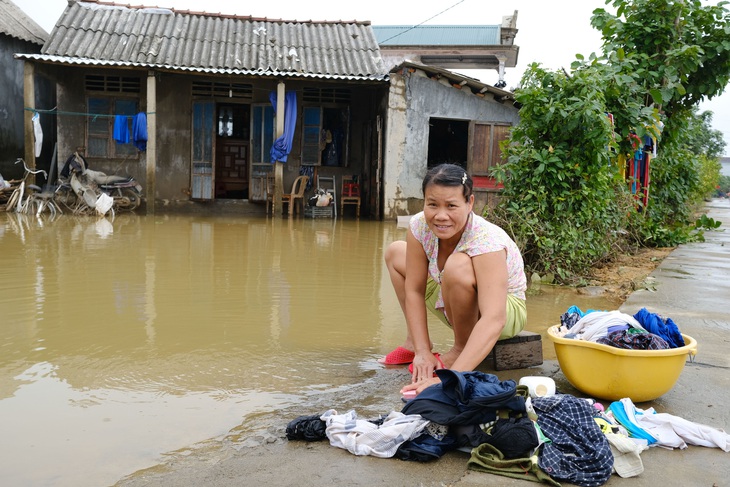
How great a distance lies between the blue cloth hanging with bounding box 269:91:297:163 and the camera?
13.1 m

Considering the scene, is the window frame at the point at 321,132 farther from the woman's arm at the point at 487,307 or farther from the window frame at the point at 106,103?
the woman's arm at the point at 487,307

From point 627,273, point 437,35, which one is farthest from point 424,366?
point 437,35

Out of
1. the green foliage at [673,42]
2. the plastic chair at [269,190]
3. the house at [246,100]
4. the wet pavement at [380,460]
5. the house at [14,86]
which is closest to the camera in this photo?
the wet pavement at [380,460]

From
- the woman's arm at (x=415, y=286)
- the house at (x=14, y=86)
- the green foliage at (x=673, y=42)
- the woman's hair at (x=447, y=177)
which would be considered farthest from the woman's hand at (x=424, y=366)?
the house at (x=14, y=86)

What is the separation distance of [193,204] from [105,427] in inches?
477

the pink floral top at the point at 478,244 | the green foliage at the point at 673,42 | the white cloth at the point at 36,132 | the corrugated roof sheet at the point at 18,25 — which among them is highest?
the corrugated roof sheet at the point at 18,25

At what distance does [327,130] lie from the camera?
14.6m

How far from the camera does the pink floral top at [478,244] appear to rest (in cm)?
287

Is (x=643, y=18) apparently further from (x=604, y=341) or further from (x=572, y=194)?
(x=604, y=341)

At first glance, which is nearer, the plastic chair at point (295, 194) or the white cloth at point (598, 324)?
the white cloth at point (598, 324)

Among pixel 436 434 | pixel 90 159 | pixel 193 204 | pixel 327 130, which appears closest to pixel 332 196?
pixel 327 130

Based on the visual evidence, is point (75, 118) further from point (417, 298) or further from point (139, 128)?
point (417, 298)

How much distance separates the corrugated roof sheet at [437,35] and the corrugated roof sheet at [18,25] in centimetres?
983

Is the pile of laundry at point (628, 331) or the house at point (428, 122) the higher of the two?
the house at point (428, 122)
